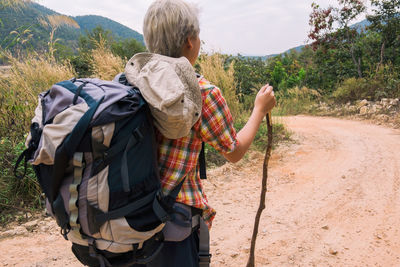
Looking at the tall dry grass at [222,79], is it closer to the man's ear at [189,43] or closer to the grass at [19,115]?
the grass at [19,115]

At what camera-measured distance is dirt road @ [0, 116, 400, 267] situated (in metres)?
2.38

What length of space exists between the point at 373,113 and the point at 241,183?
575cm

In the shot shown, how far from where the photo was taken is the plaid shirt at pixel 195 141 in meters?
1.03

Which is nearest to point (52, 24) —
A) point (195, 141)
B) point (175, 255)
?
point (195, 141)

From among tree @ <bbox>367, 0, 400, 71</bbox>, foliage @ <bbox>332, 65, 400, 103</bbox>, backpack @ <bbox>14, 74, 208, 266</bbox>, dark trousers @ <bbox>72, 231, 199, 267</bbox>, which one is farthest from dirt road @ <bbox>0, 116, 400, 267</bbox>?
tree @ <bbox>367, 0, 400, 71</bbox>

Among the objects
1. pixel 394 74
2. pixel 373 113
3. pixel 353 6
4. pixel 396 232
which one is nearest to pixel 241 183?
pixel 396 232

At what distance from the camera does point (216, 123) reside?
1.04 meters

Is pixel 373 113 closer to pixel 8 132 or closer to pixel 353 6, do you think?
pixel 353 6

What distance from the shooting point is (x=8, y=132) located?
3914 mm

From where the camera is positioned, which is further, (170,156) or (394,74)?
(394,74)

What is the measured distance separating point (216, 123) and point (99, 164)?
42 cm

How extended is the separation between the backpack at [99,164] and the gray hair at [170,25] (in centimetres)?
24

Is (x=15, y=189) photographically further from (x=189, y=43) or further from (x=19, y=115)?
(x=189, y=43)

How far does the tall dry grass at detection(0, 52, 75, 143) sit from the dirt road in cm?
170
